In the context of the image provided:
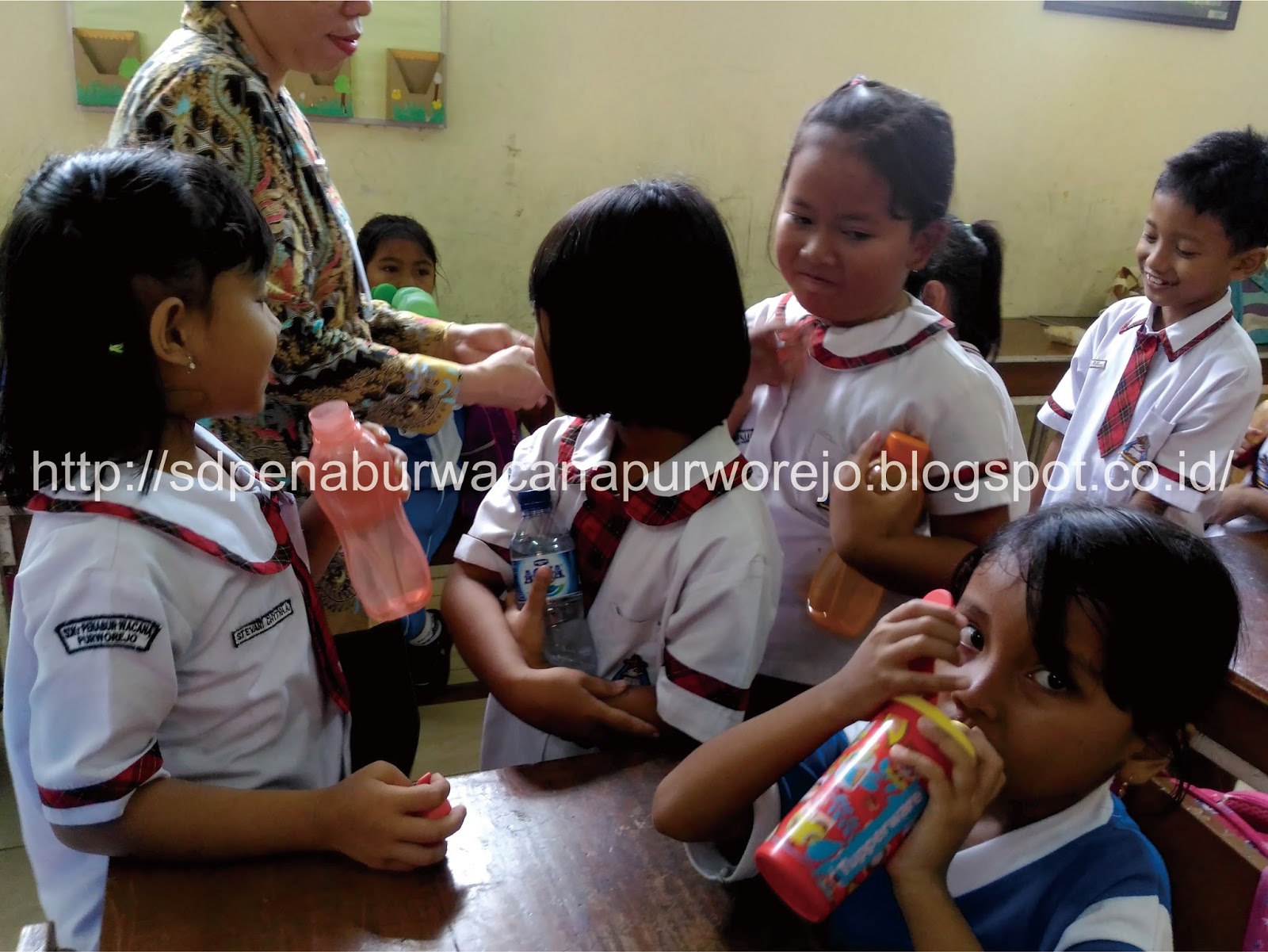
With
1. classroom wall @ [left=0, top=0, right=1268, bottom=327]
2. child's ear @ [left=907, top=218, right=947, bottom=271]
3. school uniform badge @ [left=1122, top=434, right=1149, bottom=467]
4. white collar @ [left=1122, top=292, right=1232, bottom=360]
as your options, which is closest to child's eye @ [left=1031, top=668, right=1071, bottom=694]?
child's ear @ [left=907, top=218, right=947, bottom=271]

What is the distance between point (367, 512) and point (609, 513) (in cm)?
27

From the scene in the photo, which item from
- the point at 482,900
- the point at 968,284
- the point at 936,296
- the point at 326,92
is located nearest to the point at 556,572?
the point at 482,900

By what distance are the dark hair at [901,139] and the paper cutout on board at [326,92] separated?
188 centimetres

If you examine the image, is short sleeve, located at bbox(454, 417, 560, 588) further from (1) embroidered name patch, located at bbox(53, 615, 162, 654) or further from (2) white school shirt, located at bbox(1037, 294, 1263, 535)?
(2) white school shirt, located at bbox(1037, 294, 1263, 535)

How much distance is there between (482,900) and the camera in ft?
2.41

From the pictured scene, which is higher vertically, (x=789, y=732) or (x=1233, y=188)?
(x=1233, y=188)

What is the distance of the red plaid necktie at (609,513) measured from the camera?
974 millimetres

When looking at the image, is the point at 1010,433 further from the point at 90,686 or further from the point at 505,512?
the point at 90,686

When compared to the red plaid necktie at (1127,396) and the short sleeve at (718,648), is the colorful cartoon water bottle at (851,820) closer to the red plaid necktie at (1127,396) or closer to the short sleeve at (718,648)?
the short sleeve at (718,648)

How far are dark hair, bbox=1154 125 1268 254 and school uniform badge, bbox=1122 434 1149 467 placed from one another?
43 centimetres

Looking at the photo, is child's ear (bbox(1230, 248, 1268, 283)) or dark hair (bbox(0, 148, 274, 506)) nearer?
dark hair (bbox(0, 148, 274, 506))

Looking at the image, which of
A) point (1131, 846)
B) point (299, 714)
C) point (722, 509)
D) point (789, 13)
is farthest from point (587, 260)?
point (789, 13)

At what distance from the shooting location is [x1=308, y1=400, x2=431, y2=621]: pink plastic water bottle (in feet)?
3.11

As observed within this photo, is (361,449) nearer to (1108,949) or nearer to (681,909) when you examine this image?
(681,909)
